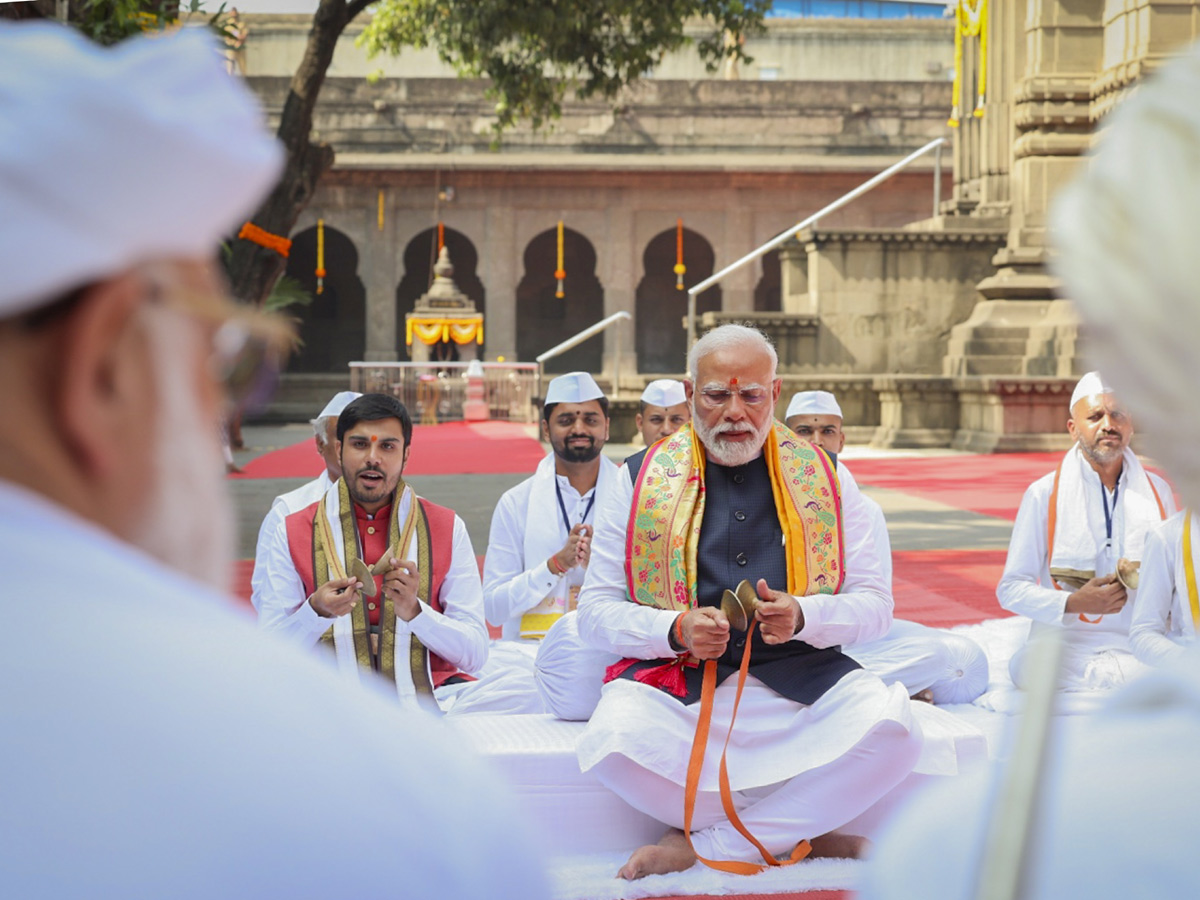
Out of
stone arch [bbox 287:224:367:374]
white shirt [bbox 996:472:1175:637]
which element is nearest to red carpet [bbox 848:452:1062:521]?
white shirt [bbox 996:472:1175:637]

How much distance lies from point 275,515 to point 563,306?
27.0m

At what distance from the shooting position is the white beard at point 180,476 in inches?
35.6

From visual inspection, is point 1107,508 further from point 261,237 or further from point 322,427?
point 261,237

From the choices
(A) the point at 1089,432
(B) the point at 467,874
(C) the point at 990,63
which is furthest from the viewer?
(C) the point at 990,63

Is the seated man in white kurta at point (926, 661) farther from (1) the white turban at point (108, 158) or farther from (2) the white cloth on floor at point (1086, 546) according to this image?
(1) the white turban at point (108, 158)

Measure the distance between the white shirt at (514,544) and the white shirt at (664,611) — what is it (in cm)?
105

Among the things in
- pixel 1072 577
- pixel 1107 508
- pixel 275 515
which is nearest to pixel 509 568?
pixel 275 515

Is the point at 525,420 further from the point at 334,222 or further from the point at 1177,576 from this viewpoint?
the point at 1177,576

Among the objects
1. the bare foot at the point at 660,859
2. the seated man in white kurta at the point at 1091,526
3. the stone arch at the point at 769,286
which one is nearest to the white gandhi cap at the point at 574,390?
the seated man in white kurta at the point at 1091,526

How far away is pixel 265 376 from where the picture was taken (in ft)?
3.59

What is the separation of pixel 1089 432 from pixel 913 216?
2279cm

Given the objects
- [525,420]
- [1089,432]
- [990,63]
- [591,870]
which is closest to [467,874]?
[591,870]

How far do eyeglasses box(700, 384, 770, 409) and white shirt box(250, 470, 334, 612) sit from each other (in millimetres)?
1358

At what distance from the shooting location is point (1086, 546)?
4637mm
